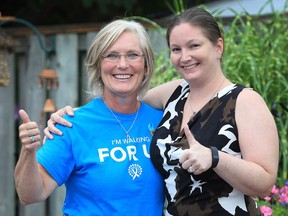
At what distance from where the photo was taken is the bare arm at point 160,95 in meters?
3.27

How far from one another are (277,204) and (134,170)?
3.69 ft

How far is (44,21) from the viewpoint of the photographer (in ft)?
24.1

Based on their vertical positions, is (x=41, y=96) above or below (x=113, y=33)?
below

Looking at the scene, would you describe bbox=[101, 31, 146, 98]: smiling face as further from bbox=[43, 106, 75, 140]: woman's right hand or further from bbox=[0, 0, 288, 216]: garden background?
bbox=[0, 0, 288, 216]: garden background

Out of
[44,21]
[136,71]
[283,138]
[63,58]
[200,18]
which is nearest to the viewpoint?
[200,18]

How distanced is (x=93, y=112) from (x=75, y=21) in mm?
4645

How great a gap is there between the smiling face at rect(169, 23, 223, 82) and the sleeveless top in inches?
4.8

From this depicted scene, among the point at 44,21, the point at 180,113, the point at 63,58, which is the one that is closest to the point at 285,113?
the point at 180,113

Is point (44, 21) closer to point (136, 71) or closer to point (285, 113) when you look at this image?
point (285, 113)

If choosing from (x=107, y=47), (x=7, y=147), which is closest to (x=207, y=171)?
(x=107, y=47)

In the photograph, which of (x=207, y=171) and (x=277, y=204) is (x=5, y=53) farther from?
(x=207, y=171)

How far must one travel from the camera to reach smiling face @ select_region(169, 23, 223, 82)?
9.34 ft

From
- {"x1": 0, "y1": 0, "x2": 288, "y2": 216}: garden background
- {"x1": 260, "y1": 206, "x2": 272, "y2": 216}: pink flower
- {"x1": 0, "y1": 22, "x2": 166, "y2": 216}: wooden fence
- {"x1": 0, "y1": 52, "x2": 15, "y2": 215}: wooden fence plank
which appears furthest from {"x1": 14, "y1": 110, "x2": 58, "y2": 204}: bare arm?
{"x1": 0, "y1": 52, "x2": 15, "y2": 215}: wooden fence plank

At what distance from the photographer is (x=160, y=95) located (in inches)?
130
